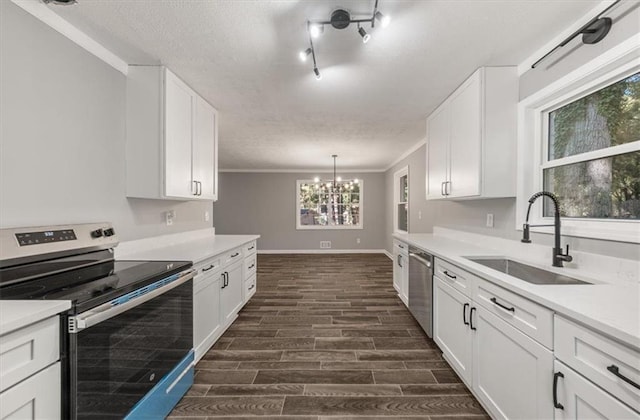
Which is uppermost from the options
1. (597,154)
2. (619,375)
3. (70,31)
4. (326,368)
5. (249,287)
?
(70,31)

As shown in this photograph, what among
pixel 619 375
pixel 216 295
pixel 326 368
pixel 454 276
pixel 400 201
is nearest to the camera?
pixel 619 375

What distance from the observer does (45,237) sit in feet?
4.91

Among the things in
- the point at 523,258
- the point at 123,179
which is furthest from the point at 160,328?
the point at 523,258

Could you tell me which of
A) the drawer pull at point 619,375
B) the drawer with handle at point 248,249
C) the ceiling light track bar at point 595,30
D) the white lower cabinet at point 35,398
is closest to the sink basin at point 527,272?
the drawer pull at point 619,375

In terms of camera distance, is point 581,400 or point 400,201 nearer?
point 581,400

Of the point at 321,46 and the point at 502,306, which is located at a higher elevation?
the point at 321,46

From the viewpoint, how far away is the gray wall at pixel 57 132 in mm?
1429

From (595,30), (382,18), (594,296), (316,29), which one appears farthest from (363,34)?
(594,296)

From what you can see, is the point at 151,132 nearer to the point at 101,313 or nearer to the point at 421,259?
the point at 101,313

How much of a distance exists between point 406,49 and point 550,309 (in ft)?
5.78

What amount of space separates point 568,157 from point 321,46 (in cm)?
187

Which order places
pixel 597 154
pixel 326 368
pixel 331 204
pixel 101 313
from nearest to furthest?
pixel 101 313 → pixel 597 154 → pixel 326 368 → pixel 331 204

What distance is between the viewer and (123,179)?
2195mm

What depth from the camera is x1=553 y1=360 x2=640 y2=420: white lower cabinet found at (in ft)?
2.90
